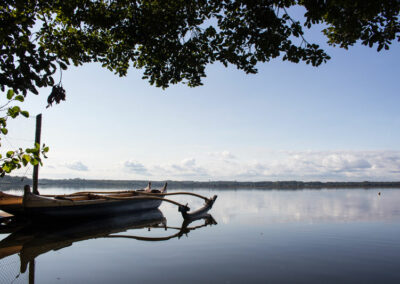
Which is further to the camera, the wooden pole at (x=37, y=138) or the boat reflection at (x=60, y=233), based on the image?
the wooden pole at (x=37, y=138)

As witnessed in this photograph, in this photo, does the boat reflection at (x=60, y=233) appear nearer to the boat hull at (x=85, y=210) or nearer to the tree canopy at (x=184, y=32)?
the boat hull at (x=85, y=210)

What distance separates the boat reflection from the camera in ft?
29.0

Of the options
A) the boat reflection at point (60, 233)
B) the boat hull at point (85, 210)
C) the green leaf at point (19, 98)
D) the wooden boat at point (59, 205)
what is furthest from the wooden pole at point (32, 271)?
the boat hull at point (85, 210)

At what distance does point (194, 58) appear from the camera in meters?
7.54

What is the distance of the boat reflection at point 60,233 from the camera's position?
8.85m

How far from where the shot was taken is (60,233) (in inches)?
479

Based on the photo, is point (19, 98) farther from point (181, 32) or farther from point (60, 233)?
point (60, 233)

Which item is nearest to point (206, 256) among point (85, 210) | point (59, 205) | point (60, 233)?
point (60, 233)

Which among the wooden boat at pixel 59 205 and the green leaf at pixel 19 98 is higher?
the green leaf at pixel 19 98

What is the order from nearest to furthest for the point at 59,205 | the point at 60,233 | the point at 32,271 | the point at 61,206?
the point at 32,271
the point at 60,233
the point at 59,205
the point at 61,206

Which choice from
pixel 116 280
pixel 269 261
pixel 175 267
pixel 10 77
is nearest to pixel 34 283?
pixel 116 280

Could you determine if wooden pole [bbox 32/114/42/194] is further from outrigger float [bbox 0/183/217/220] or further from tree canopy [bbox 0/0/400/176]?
tree canopy [bbox 0/0/400/176]

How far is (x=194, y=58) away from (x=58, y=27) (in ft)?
12.1

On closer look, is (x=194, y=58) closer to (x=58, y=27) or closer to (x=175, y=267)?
(x=58, y=27)
